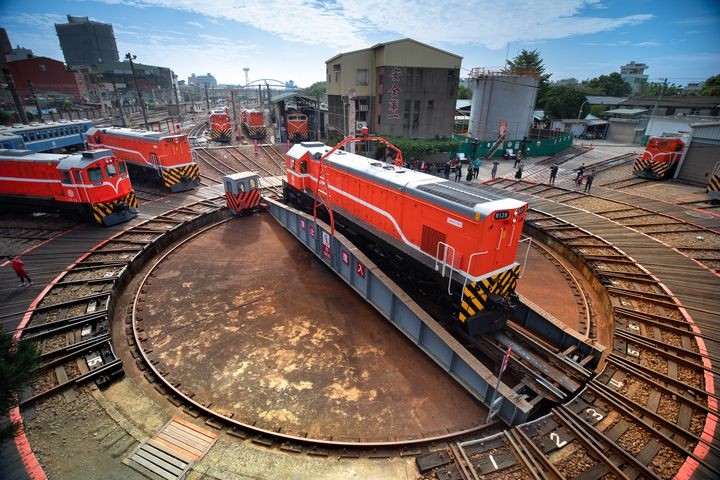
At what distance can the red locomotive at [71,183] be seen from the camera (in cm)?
1387

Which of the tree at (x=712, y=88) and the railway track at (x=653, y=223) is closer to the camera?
the railway track at (x=653, y=223)

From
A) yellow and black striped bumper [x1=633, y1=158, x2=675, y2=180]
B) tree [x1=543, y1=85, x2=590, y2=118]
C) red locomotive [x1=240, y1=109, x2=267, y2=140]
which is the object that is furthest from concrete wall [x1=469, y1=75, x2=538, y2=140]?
red locomotive [x1=240, y1=109, x2=267, y2=140]

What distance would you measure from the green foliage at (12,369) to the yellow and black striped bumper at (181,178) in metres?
17.6

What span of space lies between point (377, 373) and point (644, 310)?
26.5 ft

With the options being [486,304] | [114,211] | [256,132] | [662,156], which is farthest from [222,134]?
[662,156]

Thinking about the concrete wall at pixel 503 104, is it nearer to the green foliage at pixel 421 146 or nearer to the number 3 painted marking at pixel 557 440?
the green foliage at pixel 421 146

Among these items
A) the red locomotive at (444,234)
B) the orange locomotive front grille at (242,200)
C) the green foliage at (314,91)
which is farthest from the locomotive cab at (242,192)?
the green foliage at (314,91)

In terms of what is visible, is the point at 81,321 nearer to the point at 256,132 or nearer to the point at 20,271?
the point at 20,271

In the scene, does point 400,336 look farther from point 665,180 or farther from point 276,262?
point 665,180

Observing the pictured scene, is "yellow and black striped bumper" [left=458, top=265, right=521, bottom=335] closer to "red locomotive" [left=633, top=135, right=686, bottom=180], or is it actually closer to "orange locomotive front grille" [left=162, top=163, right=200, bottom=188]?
"orange locomotive front grille" [left=162, top=163, right=200, bottom=188]

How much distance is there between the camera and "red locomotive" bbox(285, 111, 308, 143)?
33406 millimetres

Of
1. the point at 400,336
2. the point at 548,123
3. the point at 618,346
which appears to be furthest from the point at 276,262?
the point at 548,123

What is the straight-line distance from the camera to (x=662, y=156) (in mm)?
21625

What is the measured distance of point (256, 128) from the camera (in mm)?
36531
